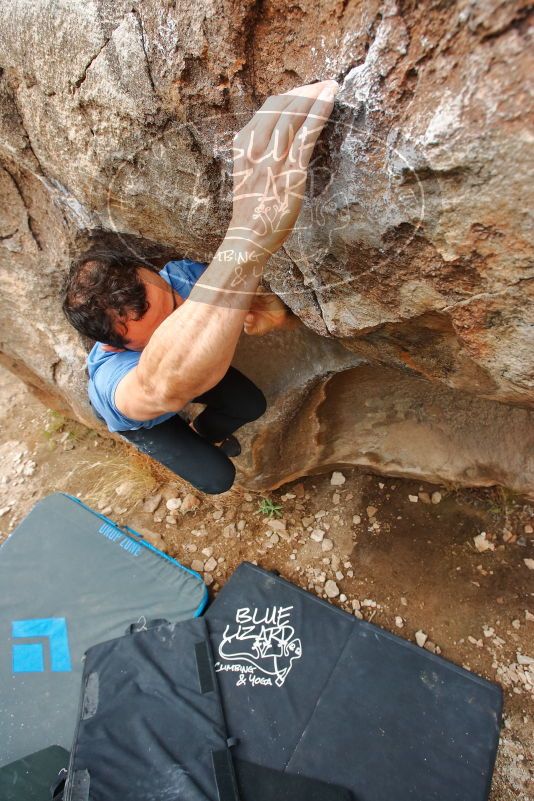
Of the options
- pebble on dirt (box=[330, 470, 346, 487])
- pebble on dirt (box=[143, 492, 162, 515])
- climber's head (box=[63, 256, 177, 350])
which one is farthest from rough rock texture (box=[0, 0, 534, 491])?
pebble on dirt (box=[143, 492, 162, 515])

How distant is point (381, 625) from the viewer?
200 cm

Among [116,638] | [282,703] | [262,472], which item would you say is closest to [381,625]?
[282,703]

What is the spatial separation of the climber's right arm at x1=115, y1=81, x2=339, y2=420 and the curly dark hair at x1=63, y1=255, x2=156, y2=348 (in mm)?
383

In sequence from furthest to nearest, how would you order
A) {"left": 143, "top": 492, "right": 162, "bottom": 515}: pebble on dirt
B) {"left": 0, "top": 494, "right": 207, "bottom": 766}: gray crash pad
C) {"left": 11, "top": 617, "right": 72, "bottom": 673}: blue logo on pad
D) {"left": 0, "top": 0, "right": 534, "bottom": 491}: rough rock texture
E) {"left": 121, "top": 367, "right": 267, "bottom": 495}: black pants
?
{"left": 143, "top": 492, "right": 162, "bottom": 515}: pebble on dirt < {"left": 11, "top": 617, "right": 72, "bottom": 673}: blue logo on pad < {"left": 0, "top": 494, "right": 207, "bottom": 766}: gray crash pad < {"left": 121, "top": 367, "right": 267, "bottom": 495}: black pants < {"left": 0, "top": 0, "right": 534, "bottom": 491}: rough rock texture

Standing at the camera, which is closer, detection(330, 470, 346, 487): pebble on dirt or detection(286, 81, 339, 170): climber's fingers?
detection(286, 81, 339, 170): climber's fingers

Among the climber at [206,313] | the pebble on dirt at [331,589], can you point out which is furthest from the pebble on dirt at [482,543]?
the climber at [206,313]

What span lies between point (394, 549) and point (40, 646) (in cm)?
163

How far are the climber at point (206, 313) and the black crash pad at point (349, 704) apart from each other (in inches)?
25.6

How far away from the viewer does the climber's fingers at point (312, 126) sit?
2.91 ft

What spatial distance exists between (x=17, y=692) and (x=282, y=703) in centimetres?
119

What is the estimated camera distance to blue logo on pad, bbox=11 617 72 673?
7.11ft

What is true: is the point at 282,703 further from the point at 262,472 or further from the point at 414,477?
the point at 414,477

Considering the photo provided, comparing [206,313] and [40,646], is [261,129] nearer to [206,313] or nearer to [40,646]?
[206,313]

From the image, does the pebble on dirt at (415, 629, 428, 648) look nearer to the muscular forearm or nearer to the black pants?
the black pants
